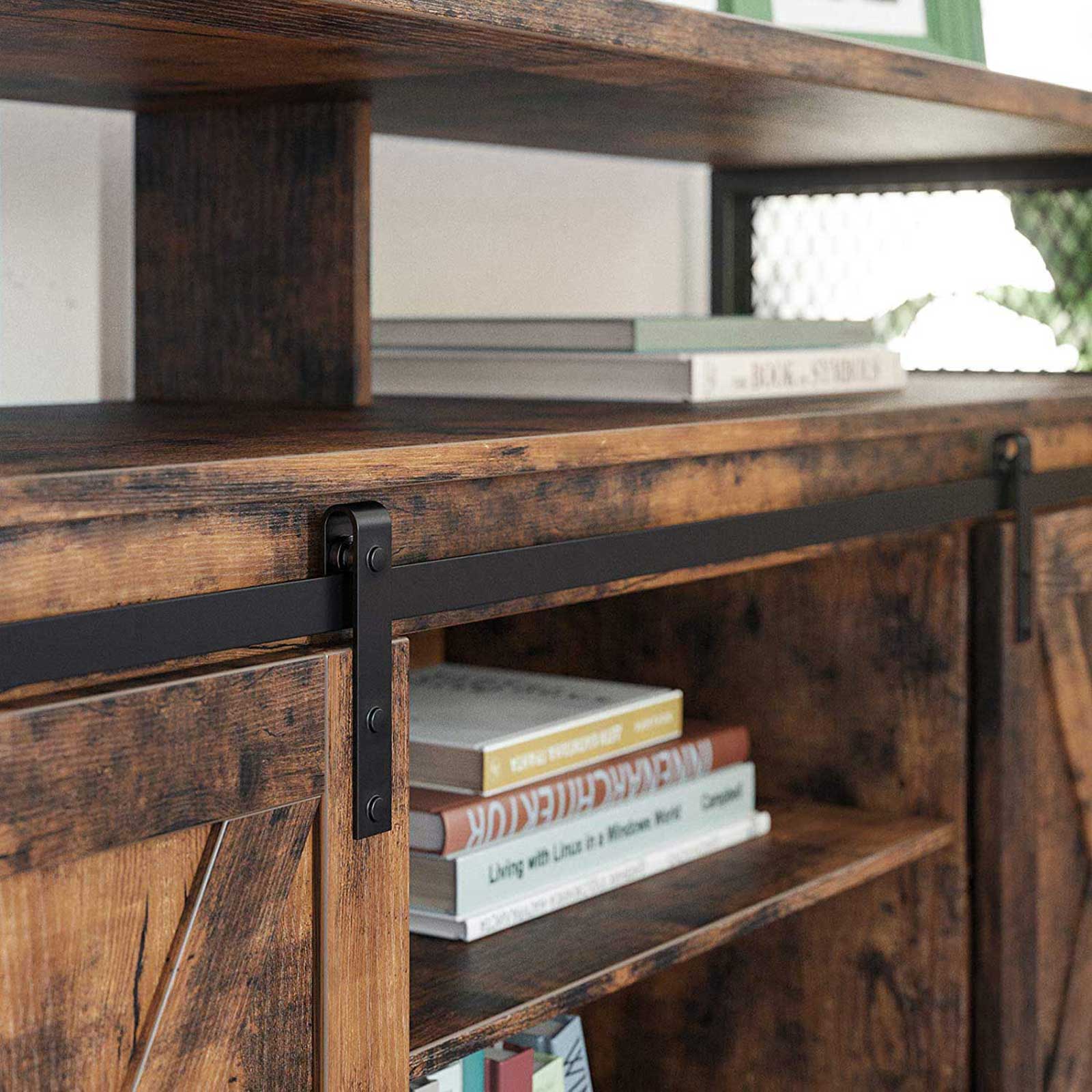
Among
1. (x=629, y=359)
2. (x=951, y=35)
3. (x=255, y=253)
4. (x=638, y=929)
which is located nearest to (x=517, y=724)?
(x=638, y=929)

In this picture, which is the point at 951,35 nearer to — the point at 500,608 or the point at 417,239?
the point at 417,239

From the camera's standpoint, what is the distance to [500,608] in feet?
2.85

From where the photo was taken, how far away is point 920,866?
137cm

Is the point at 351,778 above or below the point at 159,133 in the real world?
below

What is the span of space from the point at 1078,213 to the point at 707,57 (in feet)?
2.94

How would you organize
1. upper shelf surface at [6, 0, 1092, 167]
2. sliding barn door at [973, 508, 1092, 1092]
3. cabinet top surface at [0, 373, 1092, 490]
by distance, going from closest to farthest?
cabinet top surface at [0, 373, 1092, 490] → upper shelf surface at [6, 0, 1092, 167] → sliding barn door at [973, 508, 1092, 1092]

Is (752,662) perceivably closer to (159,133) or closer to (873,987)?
(873,987)

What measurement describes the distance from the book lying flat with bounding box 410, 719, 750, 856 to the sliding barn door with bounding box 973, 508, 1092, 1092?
218 millimetres

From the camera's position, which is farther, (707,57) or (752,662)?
(752,662)

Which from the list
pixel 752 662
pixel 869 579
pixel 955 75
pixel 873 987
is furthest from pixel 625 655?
pixel 955 75

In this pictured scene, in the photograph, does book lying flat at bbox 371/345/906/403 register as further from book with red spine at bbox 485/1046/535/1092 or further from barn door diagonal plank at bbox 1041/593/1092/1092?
book with red spine at bbox 485/1046/535/1092

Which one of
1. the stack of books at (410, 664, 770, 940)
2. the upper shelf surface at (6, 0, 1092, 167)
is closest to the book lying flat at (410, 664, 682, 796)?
the stack of books at (410, 664, 770, 940)

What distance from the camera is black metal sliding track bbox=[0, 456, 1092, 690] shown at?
2.15 ft

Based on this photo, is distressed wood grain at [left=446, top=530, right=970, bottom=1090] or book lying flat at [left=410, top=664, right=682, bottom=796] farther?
distressed wood grain at [left=446, top=530, right=970, bottom=1090]
